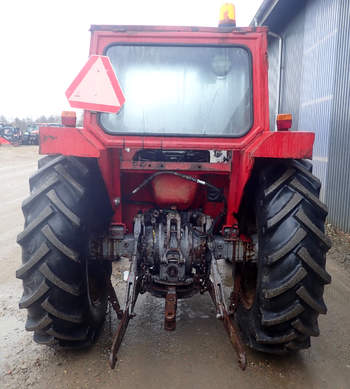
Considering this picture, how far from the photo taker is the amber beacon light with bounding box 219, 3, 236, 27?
254 cm

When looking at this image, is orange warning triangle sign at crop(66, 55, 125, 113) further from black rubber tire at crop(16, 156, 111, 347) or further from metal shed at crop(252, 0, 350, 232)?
metal shed at crop(252, 0, 350, 232)

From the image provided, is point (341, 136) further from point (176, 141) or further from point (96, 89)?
point (96, 89)

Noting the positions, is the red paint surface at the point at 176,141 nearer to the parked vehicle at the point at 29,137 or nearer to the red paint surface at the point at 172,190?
the red paint surface at the point at 172,190

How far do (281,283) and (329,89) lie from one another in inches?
198

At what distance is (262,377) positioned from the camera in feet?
7.82

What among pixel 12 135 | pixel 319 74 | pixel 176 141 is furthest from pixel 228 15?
pixel 12 135

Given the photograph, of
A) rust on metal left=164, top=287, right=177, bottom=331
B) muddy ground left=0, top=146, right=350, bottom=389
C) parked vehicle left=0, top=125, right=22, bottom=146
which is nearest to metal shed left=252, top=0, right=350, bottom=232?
muddy ground left=0, top=146, right=350, bottom=389

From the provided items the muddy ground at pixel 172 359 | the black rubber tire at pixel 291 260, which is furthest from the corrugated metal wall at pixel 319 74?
the black rubber tire at pixel 291 260

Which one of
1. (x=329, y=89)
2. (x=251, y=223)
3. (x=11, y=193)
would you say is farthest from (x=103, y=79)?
(x=11, y=193)

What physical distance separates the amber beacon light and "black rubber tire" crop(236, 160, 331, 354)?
1.14 m

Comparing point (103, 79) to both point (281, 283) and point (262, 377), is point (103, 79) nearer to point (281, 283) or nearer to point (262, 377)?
point (281, 283)

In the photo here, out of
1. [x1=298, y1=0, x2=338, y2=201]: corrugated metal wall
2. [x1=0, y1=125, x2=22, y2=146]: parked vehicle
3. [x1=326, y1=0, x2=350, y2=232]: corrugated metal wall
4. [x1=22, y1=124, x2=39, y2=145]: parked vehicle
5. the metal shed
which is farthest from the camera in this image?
[x1=22, y1=124, x2=39, y2=145]: parked vehicle

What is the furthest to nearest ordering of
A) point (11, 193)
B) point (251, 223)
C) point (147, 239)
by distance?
point (11, 193), point (251, 223), point (147, 239)

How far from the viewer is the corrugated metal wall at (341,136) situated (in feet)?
18.2
